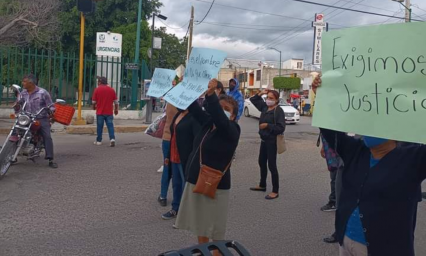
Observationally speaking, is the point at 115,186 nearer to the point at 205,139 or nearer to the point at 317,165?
the point at 205,139

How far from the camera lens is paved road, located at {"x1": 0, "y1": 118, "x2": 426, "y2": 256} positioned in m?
4.43

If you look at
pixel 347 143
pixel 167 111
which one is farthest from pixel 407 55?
pixel 167 111

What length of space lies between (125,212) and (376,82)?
4.00 m

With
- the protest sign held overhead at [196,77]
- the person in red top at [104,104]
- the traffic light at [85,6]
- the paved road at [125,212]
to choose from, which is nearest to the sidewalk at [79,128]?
the person in red top at [104,104]

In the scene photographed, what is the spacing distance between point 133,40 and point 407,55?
1014 inches

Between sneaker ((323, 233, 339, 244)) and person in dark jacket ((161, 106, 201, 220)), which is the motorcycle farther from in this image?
sneaker ((323, 233, 339, 244))

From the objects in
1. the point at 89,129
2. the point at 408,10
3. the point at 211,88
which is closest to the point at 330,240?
the point at 211,88

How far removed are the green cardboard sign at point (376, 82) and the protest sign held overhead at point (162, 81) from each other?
10.7 ft

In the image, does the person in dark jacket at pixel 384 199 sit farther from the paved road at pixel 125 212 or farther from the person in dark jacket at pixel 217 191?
the paved road at pixel 125 212

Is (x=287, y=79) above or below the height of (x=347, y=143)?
above

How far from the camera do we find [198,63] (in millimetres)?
3740

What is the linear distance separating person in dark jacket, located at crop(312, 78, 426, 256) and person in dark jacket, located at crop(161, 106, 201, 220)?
231 centimetres

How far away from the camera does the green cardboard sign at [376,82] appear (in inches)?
84.8

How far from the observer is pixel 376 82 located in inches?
91.5
